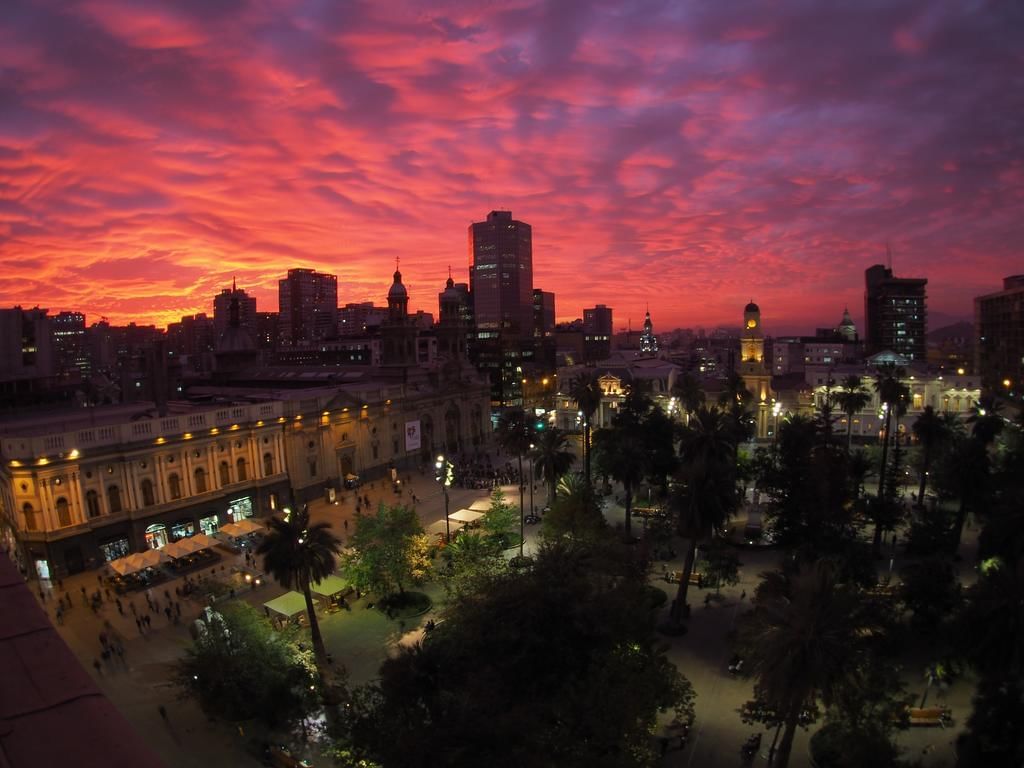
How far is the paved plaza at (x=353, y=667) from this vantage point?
25.9 meters

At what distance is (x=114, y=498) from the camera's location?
156 ft

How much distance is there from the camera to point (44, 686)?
4250mm

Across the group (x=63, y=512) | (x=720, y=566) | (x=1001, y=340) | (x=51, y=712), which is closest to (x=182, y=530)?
(x=63, y=512)

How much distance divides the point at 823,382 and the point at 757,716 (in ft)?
277

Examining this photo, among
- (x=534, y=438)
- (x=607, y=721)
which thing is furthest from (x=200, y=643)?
(x=534, y=438)

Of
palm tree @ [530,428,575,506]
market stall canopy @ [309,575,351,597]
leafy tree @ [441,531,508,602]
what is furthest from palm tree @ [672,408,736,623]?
market stall canopy @ [309,575,351,597]

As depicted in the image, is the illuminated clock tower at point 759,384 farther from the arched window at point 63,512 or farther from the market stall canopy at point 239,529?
the arched window at point 63,512

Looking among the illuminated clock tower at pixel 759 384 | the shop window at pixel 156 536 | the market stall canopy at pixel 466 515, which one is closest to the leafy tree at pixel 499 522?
the market stall canopy at pixel 466 515

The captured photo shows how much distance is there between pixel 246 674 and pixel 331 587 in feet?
43.3

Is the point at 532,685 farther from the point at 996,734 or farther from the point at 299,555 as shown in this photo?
the point at 996,734

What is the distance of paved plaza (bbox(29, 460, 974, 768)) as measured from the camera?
2589 cm

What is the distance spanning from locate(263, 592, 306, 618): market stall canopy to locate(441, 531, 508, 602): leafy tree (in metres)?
8.19

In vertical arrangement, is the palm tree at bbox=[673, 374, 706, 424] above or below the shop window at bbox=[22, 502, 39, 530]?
above

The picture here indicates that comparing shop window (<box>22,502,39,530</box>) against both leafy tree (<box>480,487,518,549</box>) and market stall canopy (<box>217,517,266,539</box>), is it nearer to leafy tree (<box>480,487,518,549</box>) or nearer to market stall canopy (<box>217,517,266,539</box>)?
market stall canopy (<box>217,517,266,539</box>)
